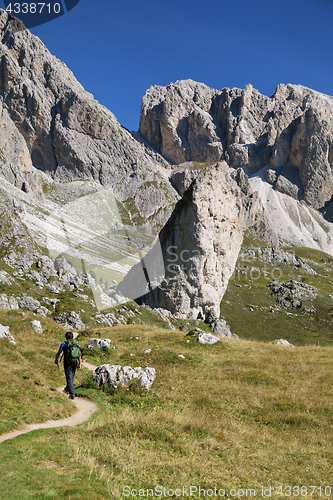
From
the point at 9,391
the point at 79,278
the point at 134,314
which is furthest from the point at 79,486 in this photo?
the point at 79,278

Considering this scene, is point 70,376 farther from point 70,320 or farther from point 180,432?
point 70,320

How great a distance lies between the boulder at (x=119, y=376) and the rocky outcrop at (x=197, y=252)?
36367 millimetres

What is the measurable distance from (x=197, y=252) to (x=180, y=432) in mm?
41961

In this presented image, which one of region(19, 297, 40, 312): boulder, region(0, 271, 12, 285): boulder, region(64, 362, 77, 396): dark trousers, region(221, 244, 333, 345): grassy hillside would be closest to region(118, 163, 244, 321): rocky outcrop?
region(19, 297, 40, 312): boulder

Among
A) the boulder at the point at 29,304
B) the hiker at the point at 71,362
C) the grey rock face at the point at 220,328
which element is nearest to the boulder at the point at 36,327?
the hiker at the point at 71,362

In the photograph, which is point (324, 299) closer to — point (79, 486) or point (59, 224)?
point (59, 224)

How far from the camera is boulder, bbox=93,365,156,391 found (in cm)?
1608

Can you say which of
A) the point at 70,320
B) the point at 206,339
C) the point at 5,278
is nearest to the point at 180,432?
the point at 206,339

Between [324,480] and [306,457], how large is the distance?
4.14 ft

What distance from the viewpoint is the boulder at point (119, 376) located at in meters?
16.1

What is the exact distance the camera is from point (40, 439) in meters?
10.0

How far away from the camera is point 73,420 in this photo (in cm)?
1255

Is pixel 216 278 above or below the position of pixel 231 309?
above

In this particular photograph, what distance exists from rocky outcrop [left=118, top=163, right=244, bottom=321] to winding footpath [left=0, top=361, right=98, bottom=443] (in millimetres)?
38601
